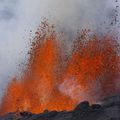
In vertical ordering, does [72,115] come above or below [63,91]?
below

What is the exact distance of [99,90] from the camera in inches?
3930

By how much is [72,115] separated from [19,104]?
3488 centimetres

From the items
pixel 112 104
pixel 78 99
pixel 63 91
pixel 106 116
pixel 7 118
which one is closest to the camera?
pixel 106 116

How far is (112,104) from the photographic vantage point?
220 ft

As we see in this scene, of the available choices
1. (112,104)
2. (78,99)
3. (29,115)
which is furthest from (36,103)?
(112,104)

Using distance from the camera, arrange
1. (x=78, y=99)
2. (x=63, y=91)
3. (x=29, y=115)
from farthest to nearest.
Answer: (x=63, y=91) < (x=78, y=99) < (x=29, y=115)

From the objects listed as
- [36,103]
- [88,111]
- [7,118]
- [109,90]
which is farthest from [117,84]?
[88,111]

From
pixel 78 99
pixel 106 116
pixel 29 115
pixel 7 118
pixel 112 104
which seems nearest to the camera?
pixel 106 116

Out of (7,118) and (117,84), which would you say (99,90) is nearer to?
(117,84)

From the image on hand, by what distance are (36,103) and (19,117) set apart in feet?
71.4

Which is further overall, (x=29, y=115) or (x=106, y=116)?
(x=29, y=115)

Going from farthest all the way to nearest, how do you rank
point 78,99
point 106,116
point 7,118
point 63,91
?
1. point 63,91
2. point 78,99
3. point 7,118
4. point 106,116

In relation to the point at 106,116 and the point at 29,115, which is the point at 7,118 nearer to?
the point at 29,115

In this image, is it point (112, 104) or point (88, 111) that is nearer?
point (88, 111)
